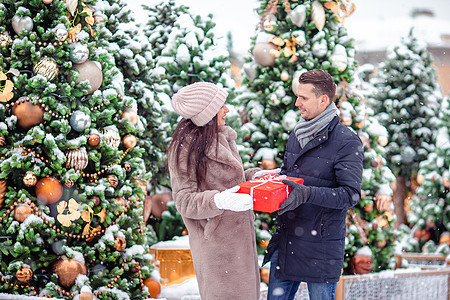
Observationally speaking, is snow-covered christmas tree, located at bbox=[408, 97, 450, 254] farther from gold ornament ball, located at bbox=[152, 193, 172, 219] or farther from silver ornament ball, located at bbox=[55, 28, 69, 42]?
silver ornament ball, located at bbox=[55, 28, 69, 42]

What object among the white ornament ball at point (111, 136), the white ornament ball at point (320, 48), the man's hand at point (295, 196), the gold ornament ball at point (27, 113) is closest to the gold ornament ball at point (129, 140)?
the white ornament ball at point (111, 136)

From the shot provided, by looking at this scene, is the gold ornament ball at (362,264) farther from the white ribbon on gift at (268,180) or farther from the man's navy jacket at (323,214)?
the white ribbon on gift at (268,180)

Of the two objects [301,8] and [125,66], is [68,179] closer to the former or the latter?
[125,66]

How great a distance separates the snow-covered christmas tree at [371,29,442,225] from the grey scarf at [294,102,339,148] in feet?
29.3

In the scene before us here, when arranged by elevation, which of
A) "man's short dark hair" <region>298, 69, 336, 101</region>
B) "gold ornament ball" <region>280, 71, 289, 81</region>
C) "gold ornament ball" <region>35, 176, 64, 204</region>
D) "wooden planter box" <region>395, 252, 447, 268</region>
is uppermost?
"gold ornament ball" <region>280, 71, 289, 81</region>

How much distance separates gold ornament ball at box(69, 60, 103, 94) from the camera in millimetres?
4266

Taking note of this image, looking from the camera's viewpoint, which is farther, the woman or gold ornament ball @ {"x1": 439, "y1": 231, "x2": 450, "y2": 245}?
gold ornament ball @ {"x1": 439, "y1": 231, "x2": 450, "y2": 245}

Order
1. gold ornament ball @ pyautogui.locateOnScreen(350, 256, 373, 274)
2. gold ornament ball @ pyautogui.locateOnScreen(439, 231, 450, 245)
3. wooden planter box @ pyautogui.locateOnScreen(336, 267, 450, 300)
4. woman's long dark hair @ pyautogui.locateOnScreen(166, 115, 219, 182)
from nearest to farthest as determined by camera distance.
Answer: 1. woman's long dark hair @ pyautogui.locateOnScreen(166, 115, 219, 182)
2. wooden planter box @ pyautogui.locateOnScreen(336, 267, 450, 300)
3. gold ornament ball @ pyautogui.locateOnScreen(350, 256, 373, 274)
4. gold ornament ball @ pyautogui.locateOnScreen(439, 231, 450, 245)

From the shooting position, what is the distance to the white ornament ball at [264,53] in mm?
6027

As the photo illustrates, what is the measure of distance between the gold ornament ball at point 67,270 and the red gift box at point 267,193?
1922 mm

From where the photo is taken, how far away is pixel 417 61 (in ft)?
37.6

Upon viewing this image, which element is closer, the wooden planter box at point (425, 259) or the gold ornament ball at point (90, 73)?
the gold ornament ball at point (90, 73)

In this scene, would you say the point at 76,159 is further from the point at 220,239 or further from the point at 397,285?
the point at 397,285

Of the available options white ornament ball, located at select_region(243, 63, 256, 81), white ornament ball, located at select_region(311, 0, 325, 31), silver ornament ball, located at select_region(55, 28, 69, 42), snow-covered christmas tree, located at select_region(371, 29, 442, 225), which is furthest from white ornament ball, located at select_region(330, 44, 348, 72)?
snow-covered christmas tree, located at select_region(371, 29, 442, 225)
